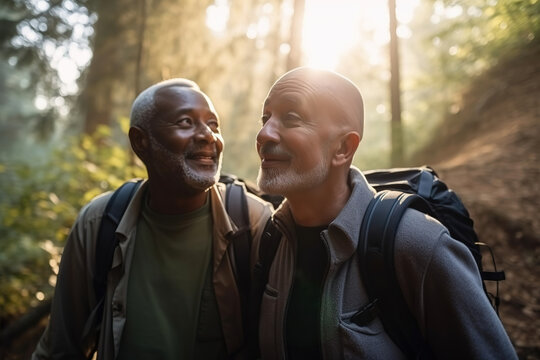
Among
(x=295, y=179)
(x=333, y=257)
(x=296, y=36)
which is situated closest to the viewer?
(x=333, y=257)

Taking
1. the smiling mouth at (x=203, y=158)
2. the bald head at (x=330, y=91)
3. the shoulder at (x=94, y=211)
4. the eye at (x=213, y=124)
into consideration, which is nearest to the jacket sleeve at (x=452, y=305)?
the bald head at (x=330, y=91)

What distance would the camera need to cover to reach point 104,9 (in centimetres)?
838

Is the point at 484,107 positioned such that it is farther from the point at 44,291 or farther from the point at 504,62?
the point at 44,291

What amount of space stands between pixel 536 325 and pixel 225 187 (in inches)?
129

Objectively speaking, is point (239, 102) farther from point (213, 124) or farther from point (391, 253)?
point (391, 253)

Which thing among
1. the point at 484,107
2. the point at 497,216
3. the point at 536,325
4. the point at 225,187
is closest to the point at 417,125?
the point at 484,107

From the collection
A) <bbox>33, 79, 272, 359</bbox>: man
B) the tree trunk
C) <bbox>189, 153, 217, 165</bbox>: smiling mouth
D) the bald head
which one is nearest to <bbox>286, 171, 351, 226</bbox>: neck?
the bald head

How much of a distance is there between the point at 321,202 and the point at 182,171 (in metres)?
1.03

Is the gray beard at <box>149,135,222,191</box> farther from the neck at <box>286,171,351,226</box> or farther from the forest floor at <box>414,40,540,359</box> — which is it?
the forest floor at <box>414,40,540,359</box>

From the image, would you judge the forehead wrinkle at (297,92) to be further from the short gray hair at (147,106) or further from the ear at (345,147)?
the short gray hair at (147,106)

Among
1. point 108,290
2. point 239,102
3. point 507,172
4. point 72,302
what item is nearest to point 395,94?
point 507,172

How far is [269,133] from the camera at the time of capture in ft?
6.88

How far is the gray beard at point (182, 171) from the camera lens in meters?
2.53

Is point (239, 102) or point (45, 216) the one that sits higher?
point (239, 102)
